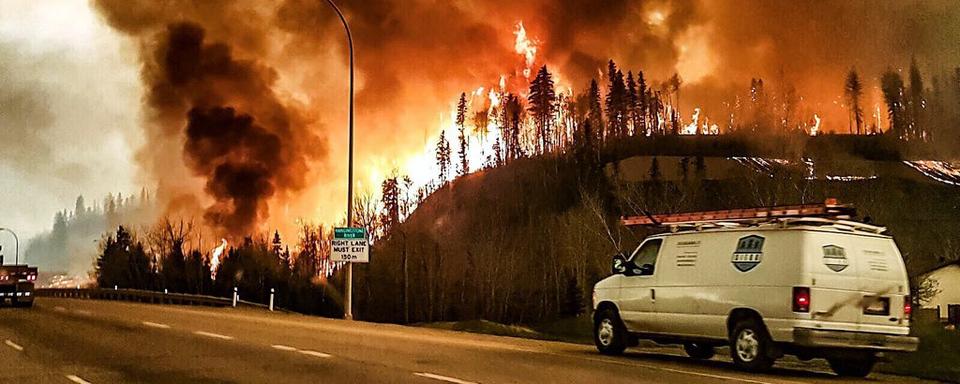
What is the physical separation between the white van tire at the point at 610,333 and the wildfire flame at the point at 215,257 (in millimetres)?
75728

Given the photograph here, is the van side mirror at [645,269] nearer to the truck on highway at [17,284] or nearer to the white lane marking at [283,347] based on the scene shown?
the white lane marking at [283,347]

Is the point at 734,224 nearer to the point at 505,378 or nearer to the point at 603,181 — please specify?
the point at 505,378

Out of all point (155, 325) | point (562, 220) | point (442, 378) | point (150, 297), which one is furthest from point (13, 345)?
point (562, 220)

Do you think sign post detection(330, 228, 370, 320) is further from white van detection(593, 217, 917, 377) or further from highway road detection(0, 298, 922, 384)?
white van detection(593, 217, 917, 377)

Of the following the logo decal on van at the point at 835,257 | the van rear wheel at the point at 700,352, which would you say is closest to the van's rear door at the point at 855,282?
the logo decal on van at the point at 835,257

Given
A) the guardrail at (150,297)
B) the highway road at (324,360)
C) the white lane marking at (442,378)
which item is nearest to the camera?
the white lane marking at (442,378)

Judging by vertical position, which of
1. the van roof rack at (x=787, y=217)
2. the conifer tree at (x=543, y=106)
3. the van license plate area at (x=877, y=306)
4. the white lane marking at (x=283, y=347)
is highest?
the conifer tree at (x=543, y=106)

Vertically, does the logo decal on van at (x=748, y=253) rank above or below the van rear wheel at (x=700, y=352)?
above

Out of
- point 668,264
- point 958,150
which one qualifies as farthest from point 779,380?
point 958,150

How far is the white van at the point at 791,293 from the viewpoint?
12.3 m

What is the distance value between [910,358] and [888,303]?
25.6ft

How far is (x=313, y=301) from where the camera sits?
277 ft

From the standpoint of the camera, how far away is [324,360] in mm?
13438

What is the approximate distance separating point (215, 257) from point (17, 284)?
56.9 m
